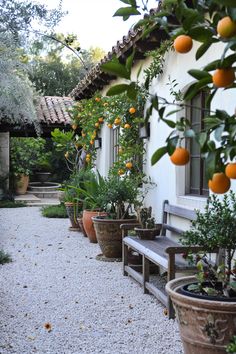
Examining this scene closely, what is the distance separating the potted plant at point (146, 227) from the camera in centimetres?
580

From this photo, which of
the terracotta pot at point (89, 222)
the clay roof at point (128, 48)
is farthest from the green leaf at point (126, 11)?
the terracotta pot at point (89, 222)

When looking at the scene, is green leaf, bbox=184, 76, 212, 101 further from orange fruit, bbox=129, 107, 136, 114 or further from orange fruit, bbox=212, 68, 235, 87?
orange fruit, bbox=129, 107, 136, 114

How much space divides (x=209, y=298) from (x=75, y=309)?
2019 millimetres

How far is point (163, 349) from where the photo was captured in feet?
12.1

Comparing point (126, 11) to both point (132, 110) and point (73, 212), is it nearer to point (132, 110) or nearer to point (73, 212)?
point (132, 110)

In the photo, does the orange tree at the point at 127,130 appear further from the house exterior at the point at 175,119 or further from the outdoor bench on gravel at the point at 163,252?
the outdoor bench on gravel at the point at 163,252

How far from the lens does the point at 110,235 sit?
6.91 metres

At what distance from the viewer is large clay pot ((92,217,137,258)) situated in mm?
6874

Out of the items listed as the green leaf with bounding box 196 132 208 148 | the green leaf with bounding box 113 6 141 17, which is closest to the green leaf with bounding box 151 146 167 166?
the green leaf with bounding box 196 132 208 148

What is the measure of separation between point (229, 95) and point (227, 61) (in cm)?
311

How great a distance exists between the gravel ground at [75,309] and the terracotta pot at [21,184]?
9.36 meters

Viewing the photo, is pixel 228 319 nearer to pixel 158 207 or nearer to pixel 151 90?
pixel 158 207

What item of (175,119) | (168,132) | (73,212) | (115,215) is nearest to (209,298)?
(175,119)

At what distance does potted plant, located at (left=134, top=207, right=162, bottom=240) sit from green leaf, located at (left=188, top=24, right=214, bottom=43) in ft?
14.0
